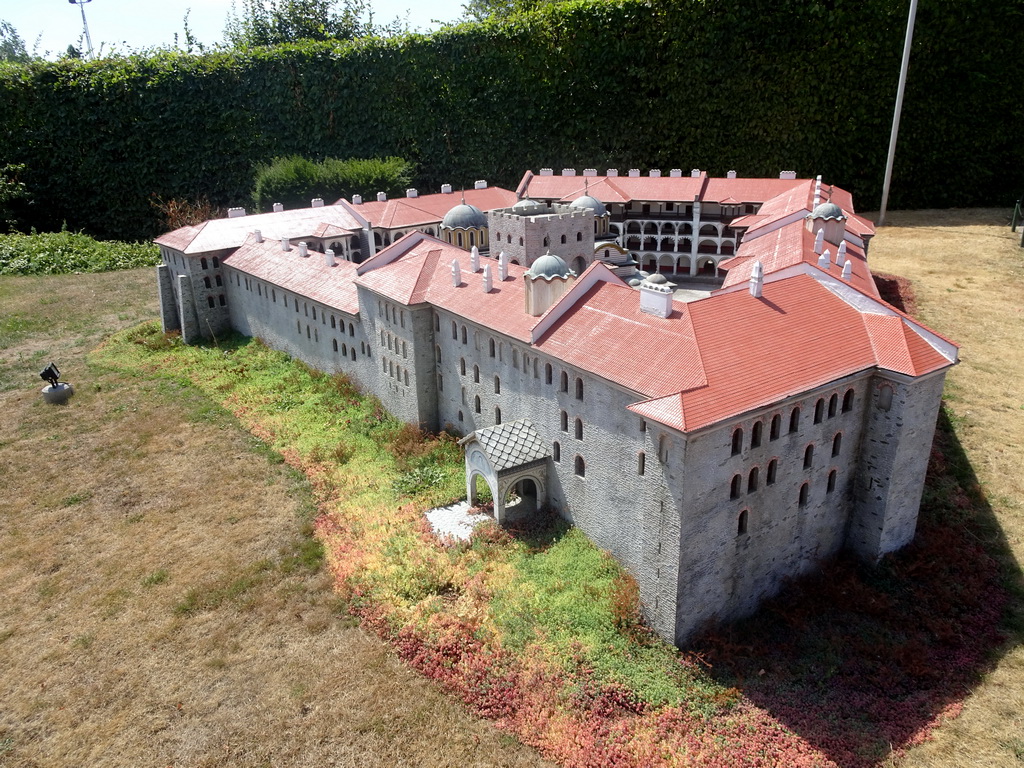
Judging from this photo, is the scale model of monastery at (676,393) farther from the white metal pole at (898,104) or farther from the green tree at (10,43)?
the green tree at (10,43)

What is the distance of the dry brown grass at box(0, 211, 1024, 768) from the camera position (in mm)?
21250

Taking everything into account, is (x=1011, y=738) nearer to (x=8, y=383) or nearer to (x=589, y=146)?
(x=8, y=383)

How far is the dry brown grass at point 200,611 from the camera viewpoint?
69.7 ft

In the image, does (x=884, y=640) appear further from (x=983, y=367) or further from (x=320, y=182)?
(x=320, y=182)

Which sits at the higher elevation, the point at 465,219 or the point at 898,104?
the point at 898,104

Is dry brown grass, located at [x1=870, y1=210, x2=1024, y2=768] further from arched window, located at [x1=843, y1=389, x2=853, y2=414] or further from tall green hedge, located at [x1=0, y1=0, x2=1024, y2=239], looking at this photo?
arched window, located at [x1=843, y1=389, x2=853, y2=414]

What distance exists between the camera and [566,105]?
67812 mm

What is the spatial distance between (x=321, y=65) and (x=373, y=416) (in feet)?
159

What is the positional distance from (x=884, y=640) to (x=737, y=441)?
7994 mm

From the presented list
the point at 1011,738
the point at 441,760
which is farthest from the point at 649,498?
the point at 1011,738

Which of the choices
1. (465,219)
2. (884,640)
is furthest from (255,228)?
(884,640)

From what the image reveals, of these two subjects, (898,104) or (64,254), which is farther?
(64,254)

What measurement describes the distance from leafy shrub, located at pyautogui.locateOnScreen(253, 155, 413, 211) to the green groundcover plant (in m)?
38.7

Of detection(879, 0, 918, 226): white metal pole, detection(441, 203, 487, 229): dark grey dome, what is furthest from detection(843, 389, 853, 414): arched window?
detection(879, 0, 918, 226): white metal pole
